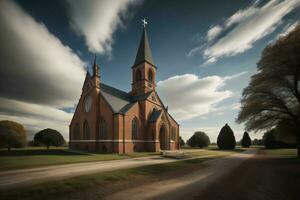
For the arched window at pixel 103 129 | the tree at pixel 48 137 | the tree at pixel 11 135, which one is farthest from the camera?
the tree at pixel 48 137

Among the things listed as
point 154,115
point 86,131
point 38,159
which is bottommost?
point 38,159

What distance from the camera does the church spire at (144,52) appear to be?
41528 millimetres

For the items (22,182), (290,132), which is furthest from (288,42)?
(22,182)

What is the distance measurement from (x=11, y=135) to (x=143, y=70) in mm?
32064

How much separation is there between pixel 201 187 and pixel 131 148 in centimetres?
2387

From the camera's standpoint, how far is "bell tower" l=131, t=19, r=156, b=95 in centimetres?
4038

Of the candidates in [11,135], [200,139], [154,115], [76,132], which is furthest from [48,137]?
[200,139]

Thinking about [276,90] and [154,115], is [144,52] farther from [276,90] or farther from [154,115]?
[276,90]

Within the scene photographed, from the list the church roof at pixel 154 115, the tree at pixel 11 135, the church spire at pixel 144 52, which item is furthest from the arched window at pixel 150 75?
the tree at pixel 11 135

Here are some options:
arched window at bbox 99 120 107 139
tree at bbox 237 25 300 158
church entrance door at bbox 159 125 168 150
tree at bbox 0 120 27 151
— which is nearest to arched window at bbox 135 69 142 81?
church entrance door at bbox 159 125 168 150

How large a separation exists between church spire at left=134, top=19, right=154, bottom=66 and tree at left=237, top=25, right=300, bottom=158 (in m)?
26.3

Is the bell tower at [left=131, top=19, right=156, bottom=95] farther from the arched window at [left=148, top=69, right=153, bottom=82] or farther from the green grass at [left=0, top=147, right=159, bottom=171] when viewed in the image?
the green grass at [left=0, top=147, right=159, bottom=171]

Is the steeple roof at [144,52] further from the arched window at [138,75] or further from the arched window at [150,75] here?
the arched window at [150,75]

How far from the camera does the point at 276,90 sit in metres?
19.3
